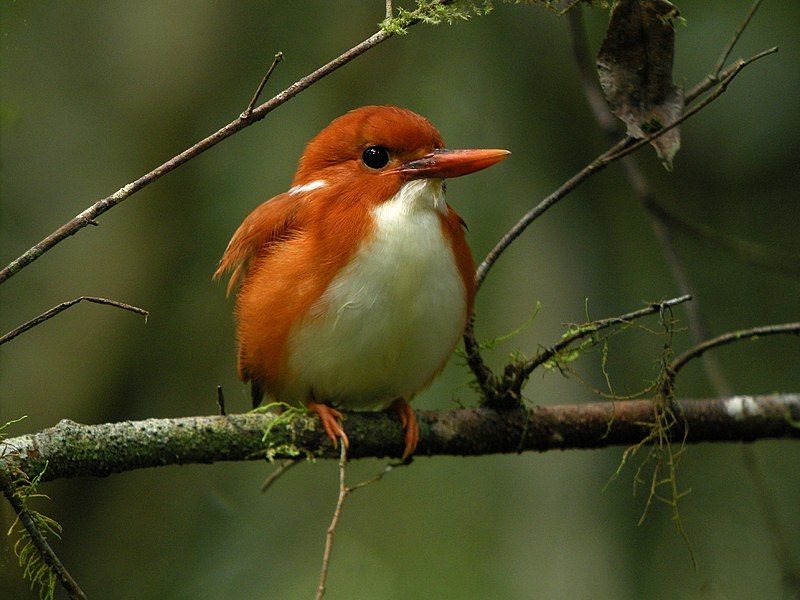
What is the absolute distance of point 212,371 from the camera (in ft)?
14.3

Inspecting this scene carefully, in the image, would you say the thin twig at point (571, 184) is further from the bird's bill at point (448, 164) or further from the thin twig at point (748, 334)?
the thin twig at point (748, 334)

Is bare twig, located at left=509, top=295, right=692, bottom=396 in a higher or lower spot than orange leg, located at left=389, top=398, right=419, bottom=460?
higher

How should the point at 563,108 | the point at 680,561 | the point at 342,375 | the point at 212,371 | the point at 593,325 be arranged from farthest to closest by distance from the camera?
the point at 212,371
the point at 563,108
the point at 680,561
the point at 342,375
the point at 593,325

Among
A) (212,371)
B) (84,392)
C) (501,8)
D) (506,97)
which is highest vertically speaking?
(501,8)

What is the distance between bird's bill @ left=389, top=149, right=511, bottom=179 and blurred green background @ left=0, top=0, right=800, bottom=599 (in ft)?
3.97

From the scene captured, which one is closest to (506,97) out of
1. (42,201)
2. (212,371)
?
(212,371)

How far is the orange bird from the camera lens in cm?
246

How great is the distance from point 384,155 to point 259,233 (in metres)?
0.43

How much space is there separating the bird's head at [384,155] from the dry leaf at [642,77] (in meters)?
0.41

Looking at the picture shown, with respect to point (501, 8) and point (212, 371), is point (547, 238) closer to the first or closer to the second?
point (501, 8)

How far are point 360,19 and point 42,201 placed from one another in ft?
5.41

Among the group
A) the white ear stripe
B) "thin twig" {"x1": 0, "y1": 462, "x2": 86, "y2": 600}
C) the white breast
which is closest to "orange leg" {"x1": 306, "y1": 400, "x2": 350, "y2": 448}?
the white breast

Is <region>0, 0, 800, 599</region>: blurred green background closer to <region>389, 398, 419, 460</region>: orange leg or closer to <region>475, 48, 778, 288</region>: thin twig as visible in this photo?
<region>389, 398, 419, 460</region>: orange leg

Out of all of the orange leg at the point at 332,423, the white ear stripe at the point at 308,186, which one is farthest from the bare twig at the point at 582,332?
the white ear stripe at the point at 308,186
